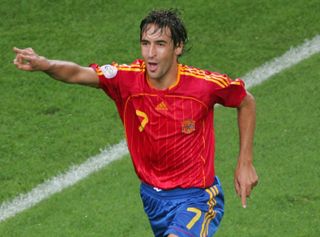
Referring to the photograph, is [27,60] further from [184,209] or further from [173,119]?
[184,209]

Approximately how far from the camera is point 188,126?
307 inches

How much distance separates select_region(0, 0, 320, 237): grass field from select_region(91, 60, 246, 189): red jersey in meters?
2.05

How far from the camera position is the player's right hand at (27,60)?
7.05 metres

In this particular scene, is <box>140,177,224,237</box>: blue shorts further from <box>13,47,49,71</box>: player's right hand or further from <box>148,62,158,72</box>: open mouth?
<box>13,47,49,71</box>: player's right hand

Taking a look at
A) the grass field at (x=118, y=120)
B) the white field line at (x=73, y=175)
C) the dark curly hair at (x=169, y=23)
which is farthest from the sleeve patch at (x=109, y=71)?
the white field line at (x=73, y=175)

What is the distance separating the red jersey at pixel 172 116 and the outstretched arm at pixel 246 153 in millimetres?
94

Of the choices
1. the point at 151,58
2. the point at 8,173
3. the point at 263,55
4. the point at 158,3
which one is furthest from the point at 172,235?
the point at 158,3

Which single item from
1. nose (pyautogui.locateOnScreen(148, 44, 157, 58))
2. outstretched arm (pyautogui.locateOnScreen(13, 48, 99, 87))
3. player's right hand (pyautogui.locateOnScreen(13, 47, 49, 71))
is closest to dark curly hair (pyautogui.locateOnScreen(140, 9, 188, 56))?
nose (pyautogui.locateOnScreen(148, 44, 157, 58))

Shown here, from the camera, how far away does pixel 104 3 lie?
15.3m

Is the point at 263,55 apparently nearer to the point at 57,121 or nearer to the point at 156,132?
the point at 57,121

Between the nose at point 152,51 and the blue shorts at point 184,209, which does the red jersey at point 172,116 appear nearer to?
the blue shorts at point 184,209

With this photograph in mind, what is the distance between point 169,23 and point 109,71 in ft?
1.90

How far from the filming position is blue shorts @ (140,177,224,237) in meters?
7.74

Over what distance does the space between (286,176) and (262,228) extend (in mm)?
1076
